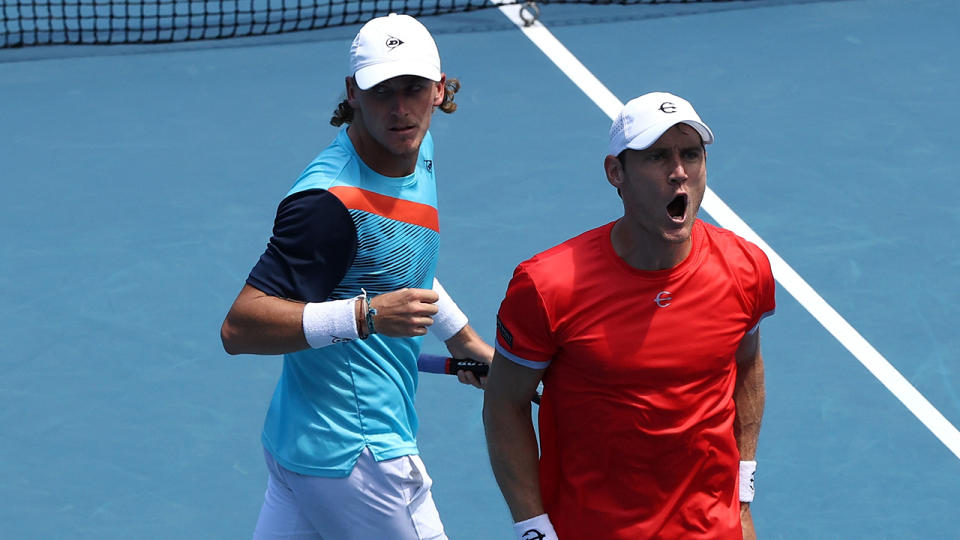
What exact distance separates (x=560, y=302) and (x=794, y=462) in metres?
3.09

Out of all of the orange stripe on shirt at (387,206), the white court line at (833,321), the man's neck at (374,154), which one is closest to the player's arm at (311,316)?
the orange stripe on shirt at (387,206)

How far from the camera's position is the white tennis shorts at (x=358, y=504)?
4602 millimetres

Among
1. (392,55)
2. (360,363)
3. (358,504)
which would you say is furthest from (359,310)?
(392,55)

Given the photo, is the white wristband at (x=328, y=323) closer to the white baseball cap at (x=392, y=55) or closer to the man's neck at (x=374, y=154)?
the man's neck at (x=374, y=154)

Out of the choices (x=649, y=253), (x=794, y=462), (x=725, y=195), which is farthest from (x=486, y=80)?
(x=649, y=253)

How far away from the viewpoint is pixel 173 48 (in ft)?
37.0

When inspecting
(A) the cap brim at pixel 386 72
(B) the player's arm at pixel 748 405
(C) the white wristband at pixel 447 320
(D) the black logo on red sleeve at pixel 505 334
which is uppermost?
(A) the cap brim at pixel 386 72

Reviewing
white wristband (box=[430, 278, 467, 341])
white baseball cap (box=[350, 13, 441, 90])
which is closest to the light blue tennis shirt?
white baseball cap (box=[350, 13, 441, 90])

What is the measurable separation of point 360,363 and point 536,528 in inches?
36.2

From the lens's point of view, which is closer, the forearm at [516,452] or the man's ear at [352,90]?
the forearm at [516,452]

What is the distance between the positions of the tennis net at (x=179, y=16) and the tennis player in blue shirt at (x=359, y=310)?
22.6ft

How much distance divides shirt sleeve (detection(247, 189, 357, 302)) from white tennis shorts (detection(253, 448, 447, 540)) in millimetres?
672

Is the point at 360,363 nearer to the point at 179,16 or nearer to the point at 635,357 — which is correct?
the point at 635,357

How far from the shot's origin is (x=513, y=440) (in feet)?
13.2
